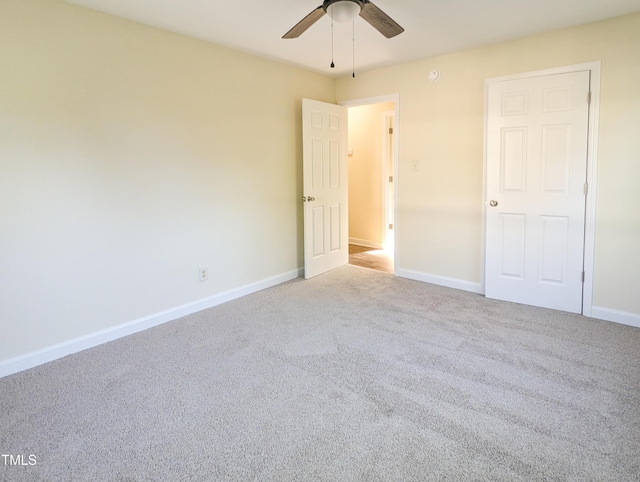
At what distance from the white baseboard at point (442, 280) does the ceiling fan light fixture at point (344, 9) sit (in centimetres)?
282

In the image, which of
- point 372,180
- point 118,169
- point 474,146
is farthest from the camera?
point 372,180

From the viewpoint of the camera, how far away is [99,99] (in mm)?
2787

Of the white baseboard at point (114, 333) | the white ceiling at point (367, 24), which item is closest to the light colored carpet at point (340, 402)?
the white baseboard at point (114, 333)

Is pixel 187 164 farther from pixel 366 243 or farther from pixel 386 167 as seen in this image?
pixel 366 243

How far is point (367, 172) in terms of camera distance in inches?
245

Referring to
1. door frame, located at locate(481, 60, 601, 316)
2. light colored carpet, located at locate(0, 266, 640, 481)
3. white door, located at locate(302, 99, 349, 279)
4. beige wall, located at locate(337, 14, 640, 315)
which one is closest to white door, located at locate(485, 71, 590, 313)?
door frame, located at locate(481, 60, 601, 316)

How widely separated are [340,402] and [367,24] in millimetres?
2739

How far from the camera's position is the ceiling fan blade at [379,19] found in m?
2.24

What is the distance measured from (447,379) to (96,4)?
3.35m

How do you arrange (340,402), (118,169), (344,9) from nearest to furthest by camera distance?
(340,402) → (344,9) → (118,169)

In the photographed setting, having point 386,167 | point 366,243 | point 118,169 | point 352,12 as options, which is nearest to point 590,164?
point 352,12

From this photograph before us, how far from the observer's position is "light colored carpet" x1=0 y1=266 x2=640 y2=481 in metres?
1.69

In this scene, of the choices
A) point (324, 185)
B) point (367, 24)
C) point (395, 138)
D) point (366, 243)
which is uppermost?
point (367, 24)

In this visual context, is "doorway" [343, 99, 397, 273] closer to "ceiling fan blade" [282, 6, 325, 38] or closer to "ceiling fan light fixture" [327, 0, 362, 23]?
"ceiling fan blade" [282, 6, 325, 38]
